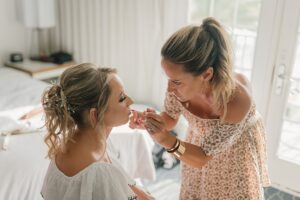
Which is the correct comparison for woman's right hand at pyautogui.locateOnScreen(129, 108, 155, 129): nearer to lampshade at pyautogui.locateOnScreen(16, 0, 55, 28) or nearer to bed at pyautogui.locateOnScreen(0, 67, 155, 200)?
bed at pyautogui.locateOnScreen(0, 67, 155, 200)

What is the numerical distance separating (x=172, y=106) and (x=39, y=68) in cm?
185

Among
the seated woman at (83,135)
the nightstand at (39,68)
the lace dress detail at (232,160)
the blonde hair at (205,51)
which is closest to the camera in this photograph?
the seated woman at (83,135)

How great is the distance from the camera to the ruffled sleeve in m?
1.58

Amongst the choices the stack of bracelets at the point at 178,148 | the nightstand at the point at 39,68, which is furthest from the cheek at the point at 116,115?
the nightstand at the point at 39,68

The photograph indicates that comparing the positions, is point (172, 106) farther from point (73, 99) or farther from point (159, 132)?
point (73, 99)

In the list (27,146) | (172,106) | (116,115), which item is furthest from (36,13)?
(116,115)

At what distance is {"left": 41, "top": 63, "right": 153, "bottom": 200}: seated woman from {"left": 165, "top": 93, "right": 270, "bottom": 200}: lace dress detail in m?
0.38

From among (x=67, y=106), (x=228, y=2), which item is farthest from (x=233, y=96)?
(x=228, y=2)

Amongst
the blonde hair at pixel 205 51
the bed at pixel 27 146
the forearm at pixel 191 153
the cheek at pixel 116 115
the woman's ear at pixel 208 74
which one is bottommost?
the bed at pixel 27 146

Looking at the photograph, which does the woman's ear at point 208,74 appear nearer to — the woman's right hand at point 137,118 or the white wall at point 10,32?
the woman's right hand at point 137,118

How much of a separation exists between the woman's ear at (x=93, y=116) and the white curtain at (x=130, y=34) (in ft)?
5.43

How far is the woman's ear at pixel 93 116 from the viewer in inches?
48.2

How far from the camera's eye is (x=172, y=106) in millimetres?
1603

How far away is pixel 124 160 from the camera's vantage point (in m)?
2.12
